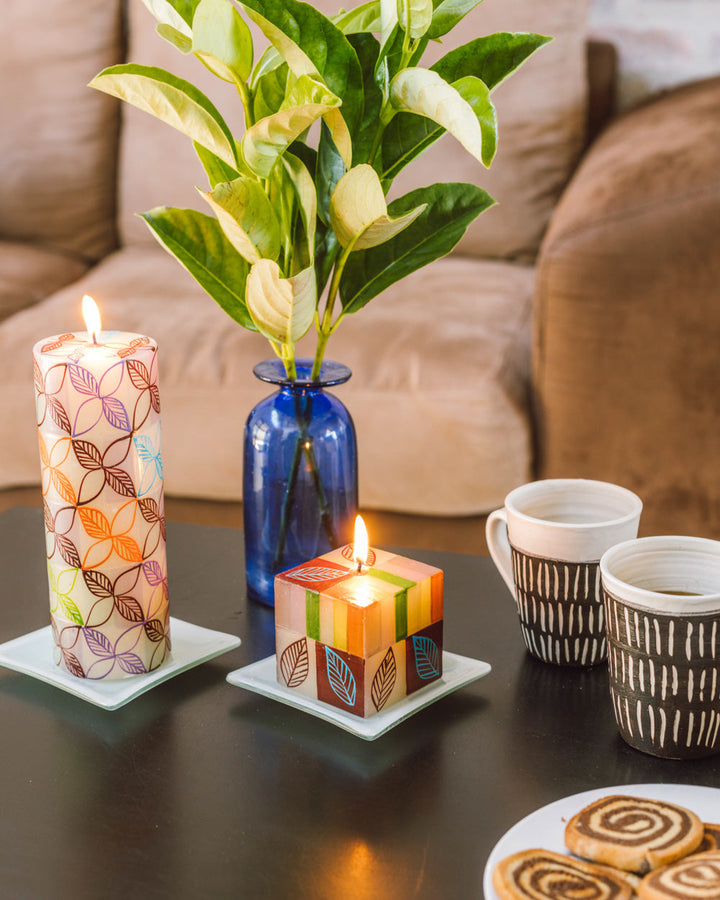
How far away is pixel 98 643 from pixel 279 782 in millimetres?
154

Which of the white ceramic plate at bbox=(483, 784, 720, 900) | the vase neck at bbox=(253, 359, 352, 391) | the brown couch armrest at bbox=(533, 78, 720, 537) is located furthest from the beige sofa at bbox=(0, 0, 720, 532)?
the white ceramic plate at bbox=(483, 784, 720, 900)

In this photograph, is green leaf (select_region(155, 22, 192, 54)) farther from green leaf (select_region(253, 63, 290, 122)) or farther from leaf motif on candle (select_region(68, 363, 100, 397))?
leaf motif on candle (select_region(68, 363, 100, 397))

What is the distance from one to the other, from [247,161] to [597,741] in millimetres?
401

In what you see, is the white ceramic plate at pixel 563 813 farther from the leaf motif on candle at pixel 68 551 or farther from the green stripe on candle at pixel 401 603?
the leaf motif on candle at pixel 68 551

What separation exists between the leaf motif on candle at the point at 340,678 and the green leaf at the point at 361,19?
1.42 feet

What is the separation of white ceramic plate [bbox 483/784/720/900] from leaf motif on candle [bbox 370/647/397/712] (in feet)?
0.40

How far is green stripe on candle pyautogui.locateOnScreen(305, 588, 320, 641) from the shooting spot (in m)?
0.61

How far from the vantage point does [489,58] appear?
688mm

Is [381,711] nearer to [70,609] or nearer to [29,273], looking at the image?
[70,609]

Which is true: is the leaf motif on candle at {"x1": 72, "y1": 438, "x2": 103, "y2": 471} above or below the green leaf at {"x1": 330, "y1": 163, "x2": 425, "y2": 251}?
below

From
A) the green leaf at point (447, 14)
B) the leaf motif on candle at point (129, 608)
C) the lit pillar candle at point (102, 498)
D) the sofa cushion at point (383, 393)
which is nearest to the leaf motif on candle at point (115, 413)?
the lit pillar candle at point (102, 498)

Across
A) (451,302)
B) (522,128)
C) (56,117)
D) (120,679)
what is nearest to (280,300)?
(120,679)

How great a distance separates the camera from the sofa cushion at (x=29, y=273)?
157cm

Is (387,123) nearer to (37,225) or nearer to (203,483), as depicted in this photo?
(203,483)
